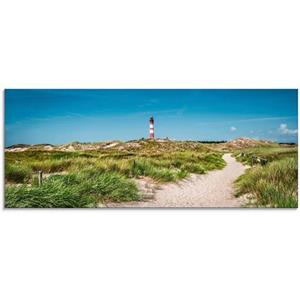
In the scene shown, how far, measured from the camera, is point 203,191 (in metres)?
5.18

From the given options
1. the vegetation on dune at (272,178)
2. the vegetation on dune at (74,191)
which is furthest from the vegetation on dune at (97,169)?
the vegetation on dune at (272,178)

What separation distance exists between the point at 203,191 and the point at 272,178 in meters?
0.68

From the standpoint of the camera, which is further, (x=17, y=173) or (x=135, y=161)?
(x=135, y=161)

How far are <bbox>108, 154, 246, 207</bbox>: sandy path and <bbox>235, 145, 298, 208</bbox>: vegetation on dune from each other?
100mm

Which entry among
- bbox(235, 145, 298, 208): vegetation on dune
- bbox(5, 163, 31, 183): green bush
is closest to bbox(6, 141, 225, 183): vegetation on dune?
bbox(5, 163, 31, 183): green bush

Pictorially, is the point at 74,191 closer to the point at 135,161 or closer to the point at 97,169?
the point at 97,169

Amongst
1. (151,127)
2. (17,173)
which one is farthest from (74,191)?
(151,127)

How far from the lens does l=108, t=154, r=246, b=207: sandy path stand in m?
5.07

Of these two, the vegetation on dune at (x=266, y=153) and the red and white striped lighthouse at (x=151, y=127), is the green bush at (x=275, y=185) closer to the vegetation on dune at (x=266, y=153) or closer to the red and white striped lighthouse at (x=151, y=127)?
the vegetation on dune at (x=266, y=153)
